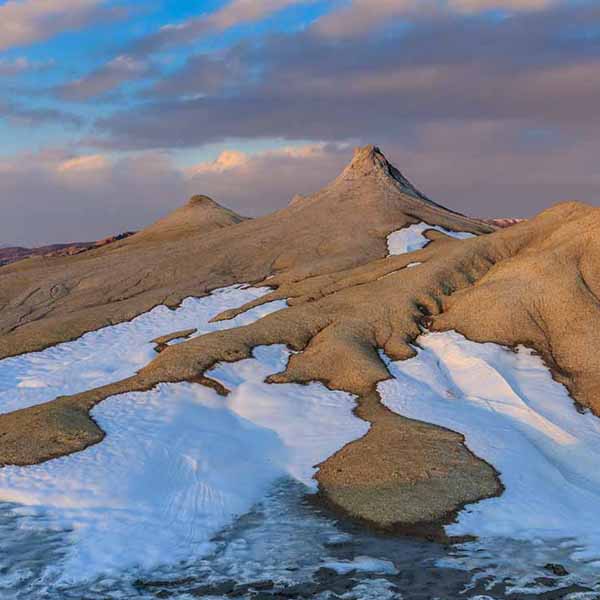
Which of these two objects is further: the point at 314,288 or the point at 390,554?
the point at 314,288

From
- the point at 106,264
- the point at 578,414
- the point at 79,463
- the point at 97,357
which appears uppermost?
the point at 106,264

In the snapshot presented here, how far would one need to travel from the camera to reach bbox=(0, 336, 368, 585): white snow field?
23.8 meters

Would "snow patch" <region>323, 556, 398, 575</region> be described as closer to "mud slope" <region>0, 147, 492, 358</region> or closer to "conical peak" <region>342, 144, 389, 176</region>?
"mud slope" <region>0, 147, 492, 358</region>

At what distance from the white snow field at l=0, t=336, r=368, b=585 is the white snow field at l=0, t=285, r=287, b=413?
11.2 metres

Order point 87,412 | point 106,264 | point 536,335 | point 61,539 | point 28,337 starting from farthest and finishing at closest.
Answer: point 106,264 < point 28,337 < point 536,335 < point 87,412 < point 61,539

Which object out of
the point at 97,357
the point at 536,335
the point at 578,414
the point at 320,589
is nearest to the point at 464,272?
the point at 536,335

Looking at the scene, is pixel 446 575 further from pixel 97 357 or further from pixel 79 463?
pixel 97 357

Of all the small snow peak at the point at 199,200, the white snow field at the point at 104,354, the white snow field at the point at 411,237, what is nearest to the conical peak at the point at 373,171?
the white snow field at the point at 411,237

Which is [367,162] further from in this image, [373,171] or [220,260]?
[220,260]

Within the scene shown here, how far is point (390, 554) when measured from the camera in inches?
931

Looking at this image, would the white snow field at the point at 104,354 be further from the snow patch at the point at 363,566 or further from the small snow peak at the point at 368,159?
the small snow peak at the point at 368,159

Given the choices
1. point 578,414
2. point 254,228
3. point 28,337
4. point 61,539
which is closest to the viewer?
point 61,539

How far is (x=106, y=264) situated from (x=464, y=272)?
50.1 meters

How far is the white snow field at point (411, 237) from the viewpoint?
3356 inches
